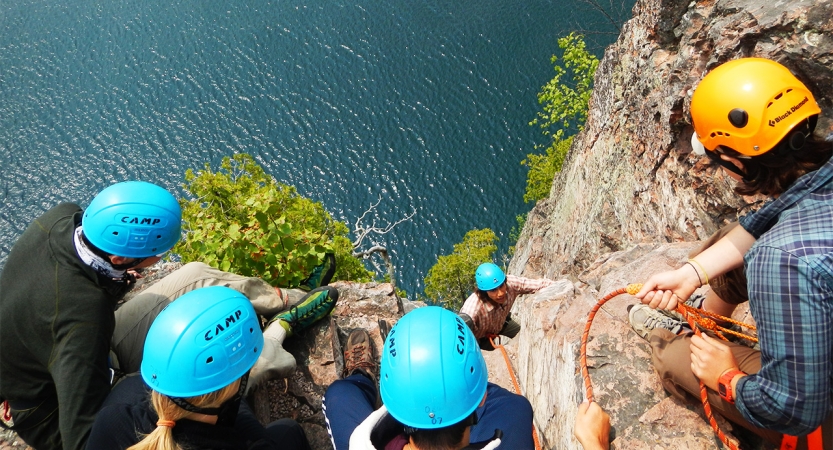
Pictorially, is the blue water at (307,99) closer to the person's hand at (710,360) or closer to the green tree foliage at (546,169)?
the green tree foliage at (546,169)

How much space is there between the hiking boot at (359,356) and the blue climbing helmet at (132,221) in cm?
195

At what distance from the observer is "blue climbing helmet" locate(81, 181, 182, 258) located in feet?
14.7

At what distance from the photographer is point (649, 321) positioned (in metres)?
4.62

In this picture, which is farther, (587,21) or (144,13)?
(144,13)

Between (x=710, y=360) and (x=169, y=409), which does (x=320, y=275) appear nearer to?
(x=169, y=409)

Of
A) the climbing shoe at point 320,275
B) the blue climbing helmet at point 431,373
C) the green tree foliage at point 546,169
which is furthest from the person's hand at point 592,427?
the green tree foliage at point 546,169

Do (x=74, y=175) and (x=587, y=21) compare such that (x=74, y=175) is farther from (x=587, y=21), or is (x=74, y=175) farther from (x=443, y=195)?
(x=587, y=21)

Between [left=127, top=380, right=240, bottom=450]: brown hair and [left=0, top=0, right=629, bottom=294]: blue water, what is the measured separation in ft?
134

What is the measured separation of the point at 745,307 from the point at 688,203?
4086 mm

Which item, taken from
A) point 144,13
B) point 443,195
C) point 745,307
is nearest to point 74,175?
point 144,13

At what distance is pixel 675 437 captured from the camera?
160 inches

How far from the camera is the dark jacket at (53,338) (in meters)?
4.03

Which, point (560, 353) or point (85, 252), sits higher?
point (85, 252)

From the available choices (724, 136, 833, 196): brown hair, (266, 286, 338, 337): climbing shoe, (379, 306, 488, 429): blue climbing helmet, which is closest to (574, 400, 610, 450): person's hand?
(379, 306, 488, 429): blue climbing helmet
